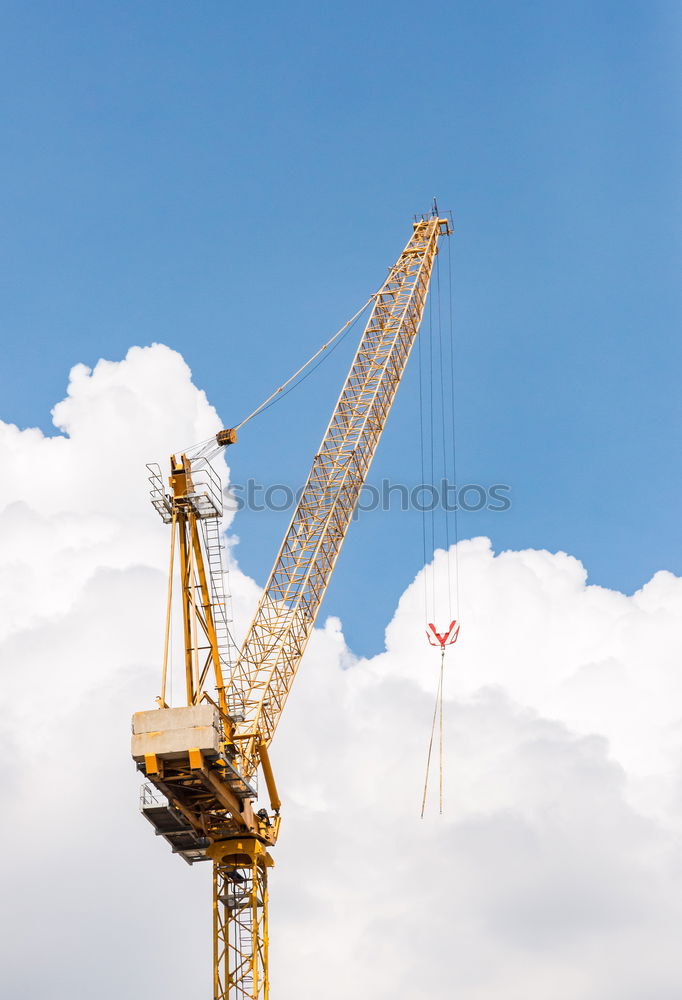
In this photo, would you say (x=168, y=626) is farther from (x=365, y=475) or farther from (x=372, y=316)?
(x=372, y=316)

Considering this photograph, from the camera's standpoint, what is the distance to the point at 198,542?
347ft

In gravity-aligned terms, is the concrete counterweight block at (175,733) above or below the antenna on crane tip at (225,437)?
below

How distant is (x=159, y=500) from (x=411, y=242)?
39747 millimetres

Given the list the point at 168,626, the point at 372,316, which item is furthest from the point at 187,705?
the point at 372,316

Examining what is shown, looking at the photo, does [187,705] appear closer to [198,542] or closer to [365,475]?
[198,542]

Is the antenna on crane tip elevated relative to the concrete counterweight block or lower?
elevated

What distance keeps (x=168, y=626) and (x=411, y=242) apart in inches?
1822

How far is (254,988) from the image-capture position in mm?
105938

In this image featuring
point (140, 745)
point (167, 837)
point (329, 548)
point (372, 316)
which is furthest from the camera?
point (372, 316)

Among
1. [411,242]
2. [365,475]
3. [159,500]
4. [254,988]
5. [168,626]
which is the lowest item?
[254,988]

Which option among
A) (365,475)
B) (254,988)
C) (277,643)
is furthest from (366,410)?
(254,988)

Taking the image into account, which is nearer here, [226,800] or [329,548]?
[226,800]

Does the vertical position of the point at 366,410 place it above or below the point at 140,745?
above

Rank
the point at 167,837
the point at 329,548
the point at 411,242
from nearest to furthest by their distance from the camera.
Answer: the point at 167,837
the point at 329,548
the point at 411,242
